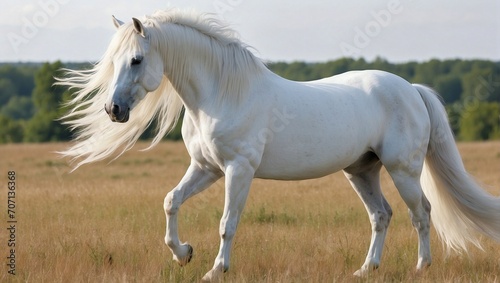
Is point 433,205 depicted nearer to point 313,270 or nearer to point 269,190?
point 313,270

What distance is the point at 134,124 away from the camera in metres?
6.11

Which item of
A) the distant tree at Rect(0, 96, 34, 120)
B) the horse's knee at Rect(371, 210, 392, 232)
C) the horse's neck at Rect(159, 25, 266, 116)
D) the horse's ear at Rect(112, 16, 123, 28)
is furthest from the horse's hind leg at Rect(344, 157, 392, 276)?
the distant tree at Rect(0, 96, 34, 120)

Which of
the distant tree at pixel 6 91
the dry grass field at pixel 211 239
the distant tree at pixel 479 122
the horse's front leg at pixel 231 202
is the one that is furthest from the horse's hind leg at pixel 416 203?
the distant tree at pixel 6 91

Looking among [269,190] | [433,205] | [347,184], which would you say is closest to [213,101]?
[433,205]

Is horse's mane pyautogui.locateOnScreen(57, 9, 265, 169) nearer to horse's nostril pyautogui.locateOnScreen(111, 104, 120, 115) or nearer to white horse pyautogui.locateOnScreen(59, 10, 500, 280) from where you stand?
white horse pyautogui.locateOnScreen(59, 10, 500, 280)

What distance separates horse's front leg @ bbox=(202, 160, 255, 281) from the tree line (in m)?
32.8

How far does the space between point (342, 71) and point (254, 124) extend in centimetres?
4951

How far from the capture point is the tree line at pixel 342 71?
4559cm

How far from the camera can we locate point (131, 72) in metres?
5.30

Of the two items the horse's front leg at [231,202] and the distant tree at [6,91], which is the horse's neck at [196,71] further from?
the distant tree at [6,91]

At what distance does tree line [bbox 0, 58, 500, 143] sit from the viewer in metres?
45.6

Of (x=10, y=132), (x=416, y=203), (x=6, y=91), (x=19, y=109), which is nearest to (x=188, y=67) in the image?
(x=416, y=203)

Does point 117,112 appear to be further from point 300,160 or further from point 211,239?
point 211,239

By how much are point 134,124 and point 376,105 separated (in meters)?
2.07
